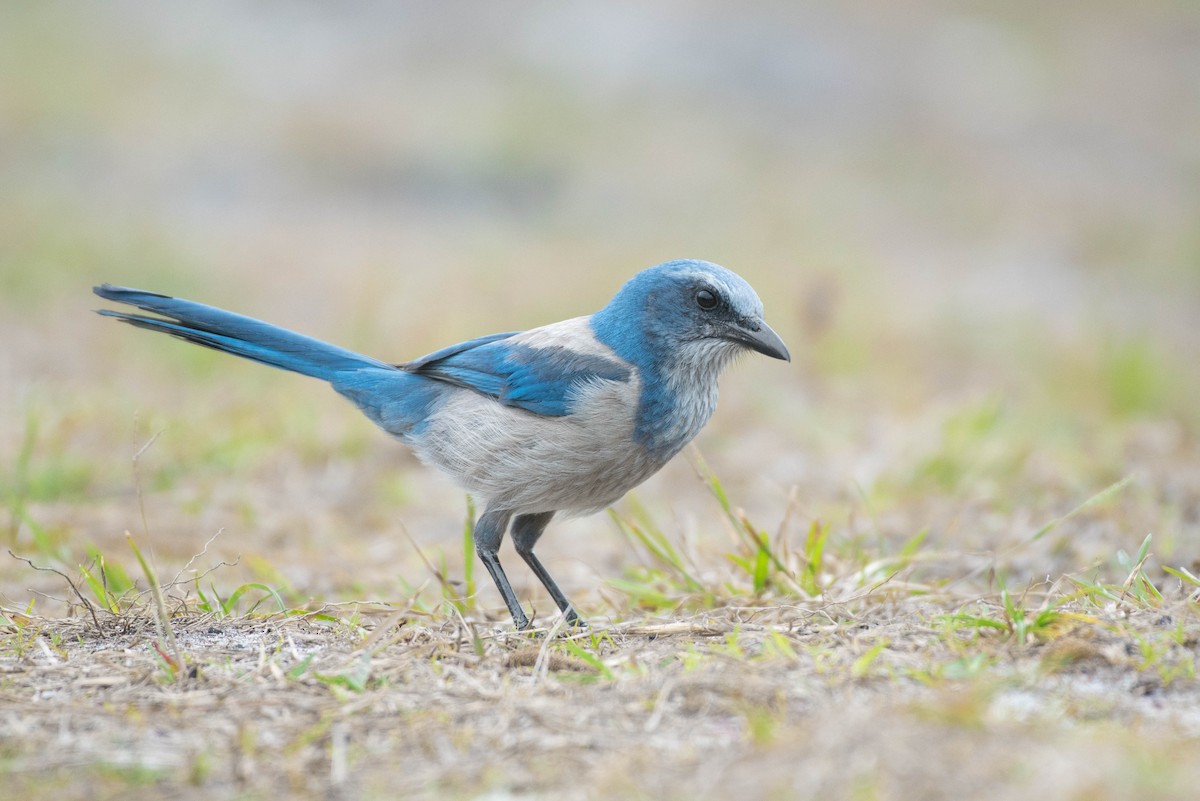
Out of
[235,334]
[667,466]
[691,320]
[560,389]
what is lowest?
[667,466]

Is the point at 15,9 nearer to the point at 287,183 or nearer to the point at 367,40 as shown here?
the point at 367,40

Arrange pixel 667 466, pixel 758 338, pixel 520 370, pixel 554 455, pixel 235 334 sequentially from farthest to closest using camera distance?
1. pixel 667 466
2. pixel 235 334
3. pixel 520 370
4. pixel 758 338
5. pixel 554 455

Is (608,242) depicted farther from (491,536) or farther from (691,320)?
(491,536)

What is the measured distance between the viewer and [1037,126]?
1872 centimetres

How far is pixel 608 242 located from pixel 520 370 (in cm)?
892

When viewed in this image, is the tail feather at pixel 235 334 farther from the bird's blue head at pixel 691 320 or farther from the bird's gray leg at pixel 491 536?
the bird's blue head at pixel 691 320

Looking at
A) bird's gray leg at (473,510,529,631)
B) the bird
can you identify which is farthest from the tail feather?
bird's gray leg at (473,510,529,631)

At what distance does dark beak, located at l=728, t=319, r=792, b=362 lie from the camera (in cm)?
451

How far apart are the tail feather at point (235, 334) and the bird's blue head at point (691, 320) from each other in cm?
117

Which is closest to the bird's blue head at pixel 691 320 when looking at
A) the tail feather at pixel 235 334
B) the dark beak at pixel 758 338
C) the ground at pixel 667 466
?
the dark beak at pixel 758 338

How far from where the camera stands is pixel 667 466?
7.58m

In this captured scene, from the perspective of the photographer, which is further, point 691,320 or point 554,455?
point 691,320

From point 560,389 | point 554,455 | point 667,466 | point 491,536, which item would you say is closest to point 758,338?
point 560,389

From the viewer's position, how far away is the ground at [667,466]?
9.32 ft
